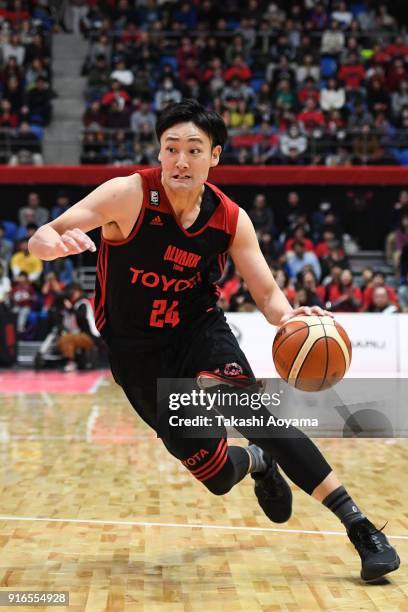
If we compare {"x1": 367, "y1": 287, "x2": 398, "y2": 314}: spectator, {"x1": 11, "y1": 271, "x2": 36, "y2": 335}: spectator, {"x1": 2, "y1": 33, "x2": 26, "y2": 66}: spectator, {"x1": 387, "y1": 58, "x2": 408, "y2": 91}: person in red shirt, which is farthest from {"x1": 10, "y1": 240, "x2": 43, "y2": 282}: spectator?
{"x1": 387, "y1": 58, "x2": 408, "y2": 91}: person in red shirt

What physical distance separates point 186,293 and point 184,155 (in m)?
0.68

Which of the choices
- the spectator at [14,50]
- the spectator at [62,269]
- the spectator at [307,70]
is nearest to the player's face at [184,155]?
the spectator at [62,269]

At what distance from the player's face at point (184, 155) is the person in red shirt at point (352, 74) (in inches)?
696

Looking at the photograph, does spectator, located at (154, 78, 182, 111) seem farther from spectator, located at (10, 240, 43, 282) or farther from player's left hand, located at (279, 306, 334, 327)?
player's left hand, located at (279, 306, 334, 327)

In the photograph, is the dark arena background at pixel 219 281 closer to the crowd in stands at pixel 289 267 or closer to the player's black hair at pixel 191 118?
the crowd in stands at pixel 289 267

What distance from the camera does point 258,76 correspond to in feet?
72.8

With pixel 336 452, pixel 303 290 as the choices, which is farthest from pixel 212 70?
pixel 336 452

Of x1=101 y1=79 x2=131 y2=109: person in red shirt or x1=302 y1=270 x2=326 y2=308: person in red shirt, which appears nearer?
x1=302 y1=270 x2=326 y2=308: person in red shirt

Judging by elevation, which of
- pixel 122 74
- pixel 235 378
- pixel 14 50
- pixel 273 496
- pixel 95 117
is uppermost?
pixel 14 50

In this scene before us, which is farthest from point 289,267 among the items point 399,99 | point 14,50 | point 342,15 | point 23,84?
point 14,50

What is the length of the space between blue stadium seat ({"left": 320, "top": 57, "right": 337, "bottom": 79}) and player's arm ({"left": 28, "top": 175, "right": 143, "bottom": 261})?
18393 mm

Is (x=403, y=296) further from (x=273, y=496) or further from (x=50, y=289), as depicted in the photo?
(x=273, y=496)

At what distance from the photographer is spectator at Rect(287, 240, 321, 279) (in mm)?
18000

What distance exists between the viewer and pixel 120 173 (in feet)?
65.4
